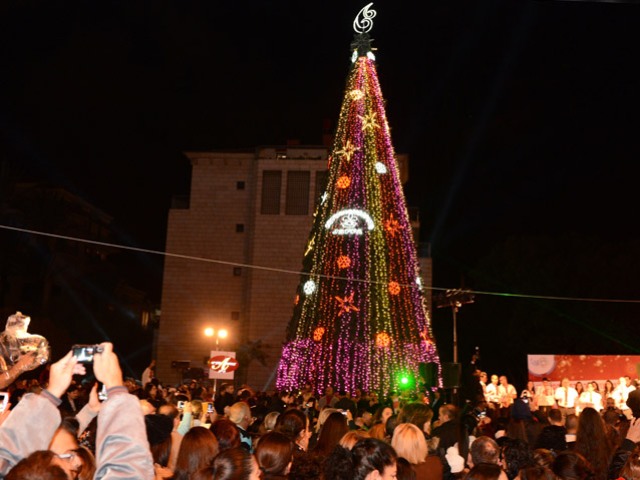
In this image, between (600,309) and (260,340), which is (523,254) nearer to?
A: (600,309)

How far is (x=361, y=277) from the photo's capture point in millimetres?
28031

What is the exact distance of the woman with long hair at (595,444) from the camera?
822cm

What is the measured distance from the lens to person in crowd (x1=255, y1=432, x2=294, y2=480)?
5.25 m

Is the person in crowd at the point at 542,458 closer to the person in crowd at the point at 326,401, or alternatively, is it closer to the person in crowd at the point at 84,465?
the person in crowd at the point at 84,465

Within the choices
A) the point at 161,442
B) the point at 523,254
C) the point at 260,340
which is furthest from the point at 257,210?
the point at 161,442

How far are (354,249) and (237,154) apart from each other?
1642 cm

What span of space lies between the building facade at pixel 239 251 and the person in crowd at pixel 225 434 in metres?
32.1

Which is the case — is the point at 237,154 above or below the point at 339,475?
above

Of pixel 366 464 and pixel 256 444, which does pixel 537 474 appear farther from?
pixel 256 444

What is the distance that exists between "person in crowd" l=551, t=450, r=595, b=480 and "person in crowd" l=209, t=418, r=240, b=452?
2860mm

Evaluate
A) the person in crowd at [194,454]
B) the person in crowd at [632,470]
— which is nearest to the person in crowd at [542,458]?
the person in crowd at [632,470]

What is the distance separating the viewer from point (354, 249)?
28203 mm

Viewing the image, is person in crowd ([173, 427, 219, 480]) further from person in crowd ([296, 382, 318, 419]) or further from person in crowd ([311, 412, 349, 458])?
person in crowd ([296, 382, 318, 419])

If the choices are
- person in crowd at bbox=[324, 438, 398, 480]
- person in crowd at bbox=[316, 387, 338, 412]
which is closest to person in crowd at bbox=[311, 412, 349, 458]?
person in crowd at bbox=[324, 438, 398, 480]
